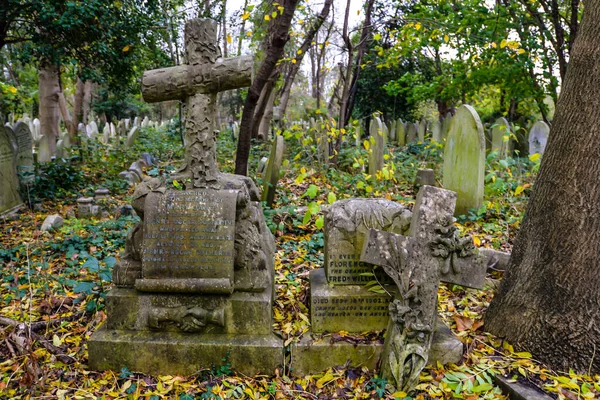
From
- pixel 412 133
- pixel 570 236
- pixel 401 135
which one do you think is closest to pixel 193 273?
pixel 570 236

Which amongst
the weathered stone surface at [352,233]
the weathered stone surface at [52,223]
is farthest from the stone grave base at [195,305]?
the weathered stone surface at [52,223]

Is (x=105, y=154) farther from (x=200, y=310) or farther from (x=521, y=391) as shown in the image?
(x=521, y=391)

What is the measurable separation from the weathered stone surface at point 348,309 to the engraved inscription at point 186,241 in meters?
0.77

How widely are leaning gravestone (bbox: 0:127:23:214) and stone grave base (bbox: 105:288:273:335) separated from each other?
526 cm

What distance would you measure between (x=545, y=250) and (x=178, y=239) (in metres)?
2.78

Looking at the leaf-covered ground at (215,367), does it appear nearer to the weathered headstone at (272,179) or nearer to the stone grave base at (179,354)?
the stone grave base at (179,354)

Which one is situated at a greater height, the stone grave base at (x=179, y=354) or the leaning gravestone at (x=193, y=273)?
the leaning gravestone at (x=193, y=273)

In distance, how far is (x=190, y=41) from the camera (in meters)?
3.43

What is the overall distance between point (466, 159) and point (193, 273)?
5187 mm

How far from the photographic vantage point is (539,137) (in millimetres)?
10805

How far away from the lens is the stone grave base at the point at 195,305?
11.1 feet

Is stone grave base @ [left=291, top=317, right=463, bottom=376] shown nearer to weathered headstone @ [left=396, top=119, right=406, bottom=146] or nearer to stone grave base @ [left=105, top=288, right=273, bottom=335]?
stone grave base @ [left=105, top=288, right=273, bottom=335]

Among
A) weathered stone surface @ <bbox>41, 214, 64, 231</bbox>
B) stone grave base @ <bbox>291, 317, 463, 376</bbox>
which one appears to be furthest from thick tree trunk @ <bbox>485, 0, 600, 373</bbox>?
weathered stone surface @ <bbox>41, 214, 64, 231</bbox>

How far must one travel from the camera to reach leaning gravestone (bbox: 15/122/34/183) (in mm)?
8423
